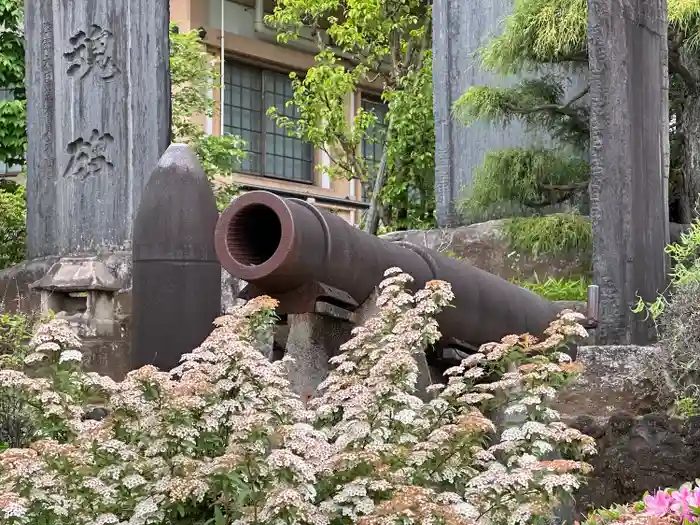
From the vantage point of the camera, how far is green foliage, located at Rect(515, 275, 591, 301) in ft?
28.4

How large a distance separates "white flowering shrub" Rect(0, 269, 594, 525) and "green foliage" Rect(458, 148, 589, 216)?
580 cm

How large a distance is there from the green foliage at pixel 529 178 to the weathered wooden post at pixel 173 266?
405 cm

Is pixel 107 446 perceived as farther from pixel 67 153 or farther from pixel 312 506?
pixel 67 153

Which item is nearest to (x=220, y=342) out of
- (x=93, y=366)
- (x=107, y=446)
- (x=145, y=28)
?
(x=107, y=446)

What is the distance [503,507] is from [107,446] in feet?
3.54

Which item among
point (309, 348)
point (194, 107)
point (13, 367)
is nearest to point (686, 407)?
point (309, 348)

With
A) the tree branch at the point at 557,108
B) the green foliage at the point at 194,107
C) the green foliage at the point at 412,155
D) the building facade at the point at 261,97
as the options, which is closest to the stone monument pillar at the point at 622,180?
the tree branch at the point at 557,108

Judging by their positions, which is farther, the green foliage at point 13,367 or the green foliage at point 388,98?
the green foliage at point 388,98

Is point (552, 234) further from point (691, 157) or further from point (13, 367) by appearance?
point (13, 367)

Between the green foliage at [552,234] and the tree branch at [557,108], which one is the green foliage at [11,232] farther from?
the tree branch at [557,108]

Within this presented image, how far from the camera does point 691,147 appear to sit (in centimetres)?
951

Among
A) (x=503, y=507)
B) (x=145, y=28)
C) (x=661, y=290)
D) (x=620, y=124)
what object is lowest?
(x=503, y=507)

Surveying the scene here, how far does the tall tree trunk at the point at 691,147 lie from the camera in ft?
30.2

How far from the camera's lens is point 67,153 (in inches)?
376
